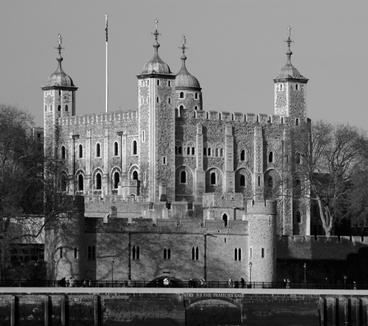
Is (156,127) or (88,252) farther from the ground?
(156,127)

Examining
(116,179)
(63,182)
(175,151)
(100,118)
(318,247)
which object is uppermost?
(100,118)

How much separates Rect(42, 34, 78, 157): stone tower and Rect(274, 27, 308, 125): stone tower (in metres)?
14.8

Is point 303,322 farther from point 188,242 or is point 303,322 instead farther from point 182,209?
point 182,209

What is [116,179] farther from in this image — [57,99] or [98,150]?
[57,99]

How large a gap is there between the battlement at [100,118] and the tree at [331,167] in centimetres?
1165

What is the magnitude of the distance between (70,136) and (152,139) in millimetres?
10307

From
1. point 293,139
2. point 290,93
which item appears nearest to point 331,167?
point 293,139

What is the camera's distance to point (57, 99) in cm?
14262

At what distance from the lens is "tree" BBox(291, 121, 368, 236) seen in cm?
12244

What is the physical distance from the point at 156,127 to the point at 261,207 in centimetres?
3243

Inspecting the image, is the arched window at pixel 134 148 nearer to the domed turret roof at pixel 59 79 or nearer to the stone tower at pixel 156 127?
the stone tower at pixel 156 127

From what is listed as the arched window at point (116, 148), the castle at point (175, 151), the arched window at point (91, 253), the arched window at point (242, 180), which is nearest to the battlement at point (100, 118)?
the castle at point (175, 151)

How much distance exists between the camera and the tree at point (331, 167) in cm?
12244

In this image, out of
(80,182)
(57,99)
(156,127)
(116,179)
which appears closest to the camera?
(156,127)
